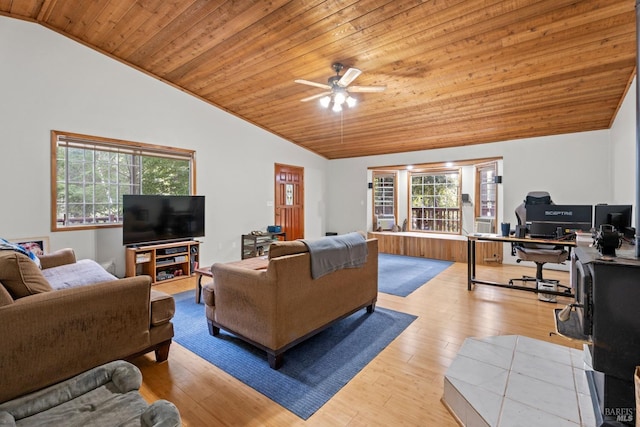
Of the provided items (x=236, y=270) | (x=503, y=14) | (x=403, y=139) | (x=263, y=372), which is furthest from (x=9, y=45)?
(x=403, y=139)

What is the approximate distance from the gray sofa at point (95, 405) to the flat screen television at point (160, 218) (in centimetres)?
277

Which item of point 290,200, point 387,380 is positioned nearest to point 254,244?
point 290,200

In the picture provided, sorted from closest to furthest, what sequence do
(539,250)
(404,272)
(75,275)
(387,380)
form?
(387,380), (75,275), (539,250), (404,272)

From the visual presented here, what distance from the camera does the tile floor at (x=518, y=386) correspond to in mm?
1608

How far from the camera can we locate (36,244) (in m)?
3.62

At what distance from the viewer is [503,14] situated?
106 inches

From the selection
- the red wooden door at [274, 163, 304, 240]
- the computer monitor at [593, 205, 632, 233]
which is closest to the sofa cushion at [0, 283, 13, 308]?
the computer monitor at [593, 205, 632, 233]

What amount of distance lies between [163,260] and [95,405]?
10.7ft

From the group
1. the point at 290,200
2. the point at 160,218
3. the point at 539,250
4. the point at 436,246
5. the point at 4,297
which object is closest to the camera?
the point at 4,297

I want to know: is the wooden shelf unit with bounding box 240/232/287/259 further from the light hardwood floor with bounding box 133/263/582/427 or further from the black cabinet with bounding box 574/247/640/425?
the black cabinet with bounding box 574/247/640/425

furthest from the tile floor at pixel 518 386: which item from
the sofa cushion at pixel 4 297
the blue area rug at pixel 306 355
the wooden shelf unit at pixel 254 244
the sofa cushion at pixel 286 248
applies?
the wooden shelf unit at pixel 254 244

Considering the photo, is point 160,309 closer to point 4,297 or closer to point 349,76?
point 4,297

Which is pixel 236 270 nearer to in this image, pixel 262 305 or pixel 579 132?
pixel 262 305

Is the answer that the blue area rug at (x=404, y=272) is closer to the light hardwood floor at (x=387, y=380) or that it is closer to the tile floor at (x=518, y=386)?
the light hardwood floor at (x=387, y=380)
